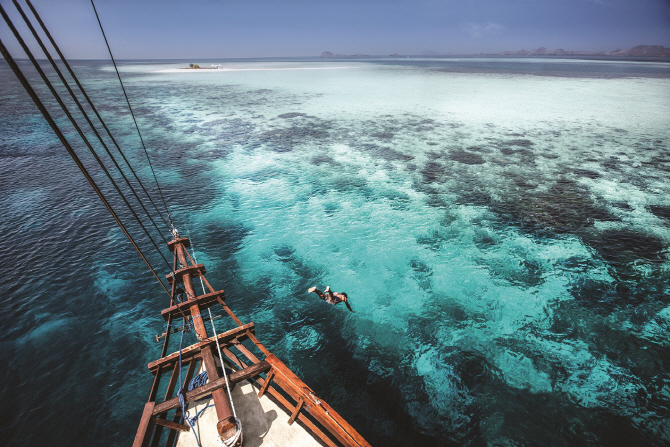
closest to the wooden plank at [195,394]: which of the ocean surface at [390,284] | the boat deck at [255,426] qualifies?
the boat deck at [255,426]

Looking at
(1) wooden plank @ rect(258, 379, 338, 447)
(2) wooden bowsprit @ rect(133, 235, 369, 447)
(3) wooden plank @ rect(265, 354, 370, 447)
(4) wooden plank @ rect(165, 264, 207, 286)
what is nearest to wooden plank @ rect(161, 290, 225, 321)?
(2) wooden bowsprit @ rect(133, 235, 369, 447)

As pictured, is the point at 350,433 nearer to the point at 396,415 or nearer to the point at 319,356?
the point at 396,415

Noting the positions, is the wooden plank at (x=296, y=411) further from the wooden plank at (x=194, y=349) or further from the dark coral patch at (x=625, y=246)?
the dark coral patch at (x=625, y=246)

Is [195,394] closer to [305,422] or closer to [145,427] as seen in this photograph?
[145,427]

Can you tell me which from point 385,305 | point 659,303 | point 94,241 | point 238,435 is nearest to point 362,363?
point 385,305

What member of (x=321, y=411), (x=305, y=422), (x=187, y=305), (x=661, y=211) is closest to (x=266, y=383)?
(x=305, y=422)

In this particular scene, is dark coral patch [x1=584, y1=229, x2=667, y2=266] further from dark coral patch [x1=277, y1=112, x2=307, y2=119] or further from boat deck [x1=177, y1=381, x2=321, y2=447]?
dark coral patch [x1=277, y1=112, x2=307, y2=119]
